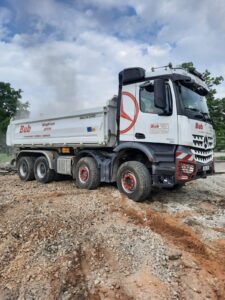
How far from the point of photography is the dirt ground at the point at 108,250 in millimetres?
3436

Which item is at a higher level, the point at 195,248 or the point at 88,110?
the point at 88,110

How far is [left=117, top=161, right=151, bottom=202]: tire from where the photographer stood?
670cm

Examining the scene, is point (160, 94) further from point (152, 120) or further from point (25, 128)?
point (25, 128)

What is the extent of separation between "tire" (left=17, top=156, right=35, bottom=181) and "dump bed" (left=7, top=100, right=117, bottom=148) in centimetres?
50

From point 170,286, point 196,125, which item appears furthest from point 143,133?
point 170,286

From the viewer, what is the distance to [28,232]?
15.6ft

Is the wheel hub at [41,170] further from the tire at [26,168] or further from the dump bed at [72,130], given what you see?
the dump bed at [72,130]

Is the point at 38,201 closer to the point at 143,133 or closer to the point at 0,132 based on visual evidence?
the point at 143,133

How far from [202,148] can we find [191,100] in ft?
3.68

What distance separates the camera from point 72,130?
863cm

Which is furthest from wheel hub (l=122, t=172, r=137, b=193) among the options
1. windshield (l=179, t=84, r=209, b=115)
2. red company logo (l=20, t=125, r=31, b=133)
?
red company logo (l=20, t=125, r=31, b=133)

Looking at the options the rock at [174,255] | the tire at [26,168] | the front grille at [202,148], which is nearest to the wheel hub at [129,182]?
the front grille at [202,148]

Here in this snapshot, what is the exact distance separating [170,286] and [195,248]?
1.14 meters

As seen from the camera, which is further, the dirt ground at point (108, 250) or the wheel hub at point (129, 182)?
the wheel hub at point (129, 182)
